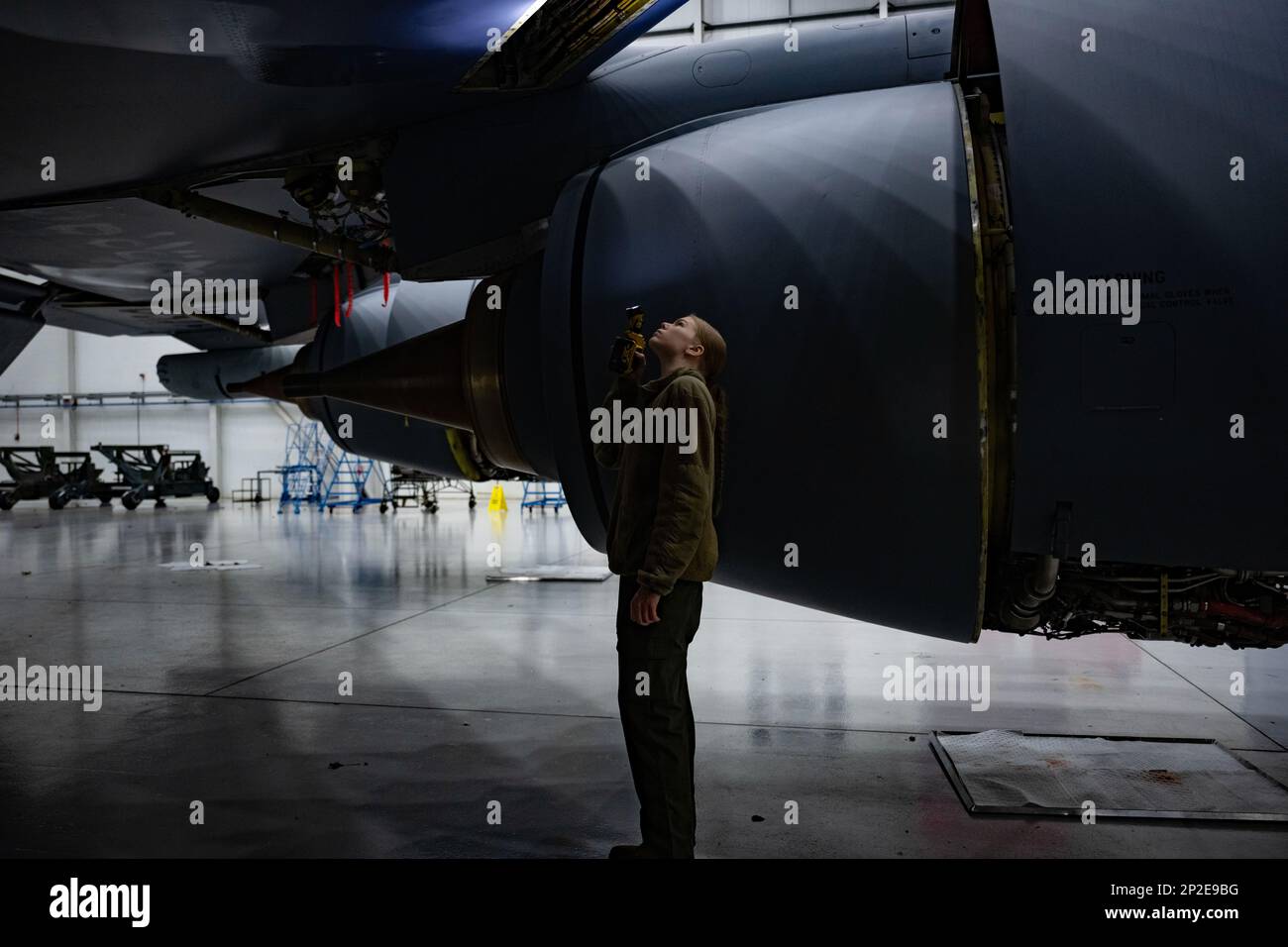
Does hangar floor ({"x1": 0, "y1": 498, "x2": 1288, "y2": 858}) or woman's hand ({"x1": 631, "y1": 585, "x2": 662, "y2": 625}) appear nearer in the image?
woman's hand ({"x1": 631, "y1": 585, "x2": 662, "y2": 625})

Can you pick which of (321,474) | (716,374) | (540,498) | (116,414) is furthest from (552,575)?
(116,414)

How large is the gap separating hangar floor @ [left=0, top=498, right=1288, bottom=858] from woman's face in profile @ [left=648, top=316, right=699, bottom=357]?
1.52 meters

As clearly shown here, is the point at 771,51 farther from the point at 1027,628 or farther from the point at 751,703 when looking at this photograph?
the point at 751,703

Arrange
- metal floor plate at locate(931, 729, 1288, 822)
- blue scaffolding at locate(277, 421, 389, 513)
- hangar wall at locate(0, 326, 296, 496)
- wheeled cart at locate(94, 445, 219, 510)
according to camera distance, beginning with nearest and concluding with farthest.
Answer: metal floor plate at locate(931, 729, 1288, 822) < wheeled cart at locate(94, 445, 219, 510) < blue scaffolding at locate(277, 421, 389, 513) < hangar wall at locate(0, 326, 296, 496)

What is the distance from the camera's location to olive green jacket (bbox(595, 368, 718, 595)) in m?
2.48

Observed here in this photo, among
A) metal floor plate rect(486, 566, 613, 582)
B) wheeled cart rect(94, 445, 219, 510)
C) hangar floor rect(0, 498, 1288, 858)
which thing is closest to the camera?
hangar floor rect(0, 498, 1288, 858)

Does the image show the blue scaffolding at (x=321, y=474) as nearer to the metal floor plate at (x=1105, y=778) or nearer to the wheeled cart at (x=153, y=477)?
the wheeled cart at (x=153, y=477)

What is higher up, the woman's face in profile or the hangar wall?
the hangar wall

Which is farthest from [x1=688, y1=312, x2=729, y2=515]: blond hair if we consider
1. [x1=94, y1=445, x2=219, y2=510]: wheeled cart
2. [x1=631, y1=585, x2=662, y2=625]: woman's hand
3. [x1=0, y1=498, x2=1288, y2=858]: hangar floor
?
[x1=94, y1=445, x2=219, y2=510]: wheeled cart

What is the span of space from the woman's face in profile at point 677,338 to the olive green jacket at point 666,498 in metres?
0.06

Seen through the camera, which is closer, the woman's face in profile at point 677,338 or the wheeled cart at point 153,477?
the woman's face in profile at point 677,338

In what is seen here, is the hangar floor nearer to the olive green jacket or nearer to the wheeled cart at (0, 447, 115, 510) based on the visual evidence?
the olive green jacket

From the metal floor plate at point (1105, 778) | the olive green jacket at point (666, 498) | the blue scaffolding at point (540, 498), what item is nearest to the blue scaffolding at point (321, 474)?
the blue scaffolding at point (540, 498)

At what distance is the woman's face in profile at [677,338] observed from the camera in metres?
2.55
